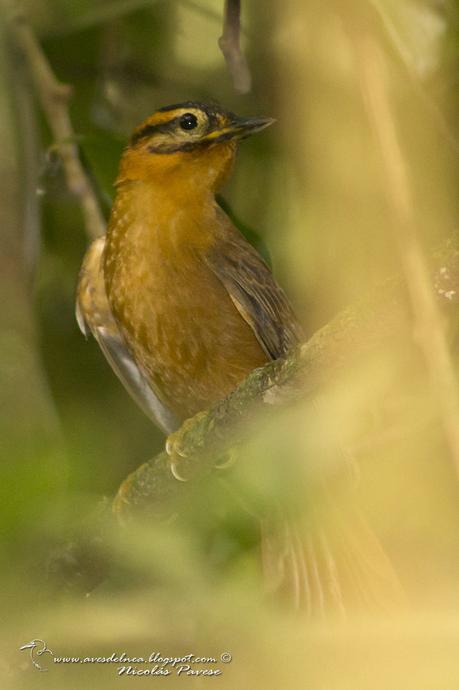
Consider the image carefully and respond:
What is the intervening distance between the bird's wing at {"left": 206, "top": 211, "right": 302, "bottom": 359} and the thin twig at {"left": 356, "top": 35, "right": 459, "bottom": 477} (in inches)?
88.6

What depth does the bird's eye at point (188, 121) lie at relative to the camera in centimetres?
362

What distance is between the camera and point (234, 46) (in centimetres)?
305

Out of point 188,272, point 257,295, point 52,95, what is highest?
point 52,95

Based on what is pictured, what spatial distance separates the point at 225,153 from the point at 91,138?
489mm

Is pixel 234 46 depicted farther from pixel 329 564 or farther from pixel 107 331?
pixel 329 564

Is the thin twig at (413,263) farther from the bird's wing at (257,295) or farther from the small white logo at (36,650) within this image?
the bird's wing at (257,295)

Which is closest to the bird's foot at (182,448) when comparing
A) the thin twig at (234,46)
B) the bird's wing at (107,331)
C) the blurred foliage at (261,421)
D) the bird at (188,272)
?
the blurred foliage at (261,421)

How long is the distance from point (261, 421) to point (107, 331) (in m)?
1.72

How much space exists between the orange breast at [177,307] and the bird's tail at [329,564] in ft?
1.97

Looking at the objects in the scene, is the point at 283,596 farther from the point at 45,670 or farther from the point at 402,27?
the point at 402,27

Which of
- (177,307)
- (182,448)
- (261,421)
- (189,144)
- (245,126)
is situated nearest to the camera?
(261,421)

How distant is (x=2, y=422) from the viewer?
1978 millimetres

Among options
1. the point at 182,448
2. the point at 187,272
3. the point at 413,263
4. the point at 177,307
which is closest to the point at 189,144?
the point at 187,272

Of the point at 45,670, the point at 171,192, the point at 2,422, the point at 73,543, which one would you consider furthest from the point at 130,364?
the point at 45,670
